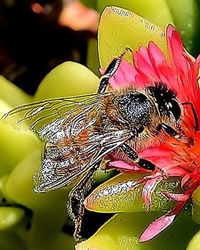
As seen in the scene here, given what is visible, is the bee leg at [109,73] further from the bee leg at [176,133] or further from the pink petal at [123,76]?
Answer: the bee leg at [176,133]

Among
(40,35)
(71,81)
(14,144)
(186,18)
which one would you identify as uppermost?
(186,18)

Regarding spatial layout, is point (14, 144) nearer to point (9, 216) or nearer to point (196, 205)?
point (9, 216)

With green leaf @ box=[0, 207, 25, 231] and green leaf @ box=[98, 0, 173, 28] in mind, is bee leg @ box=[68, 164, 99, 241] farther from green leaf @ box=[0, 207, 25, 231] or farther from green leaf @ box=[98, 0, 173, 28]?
green leaf @ box=[98, 0, 173, 28]

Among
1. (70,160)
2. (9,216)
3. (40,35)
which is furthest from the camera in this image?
(40,35)

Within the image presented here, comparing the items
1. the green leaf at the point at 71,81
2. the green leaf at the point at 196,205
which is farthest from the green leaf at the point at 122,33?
the green leaf at the point at 196,205

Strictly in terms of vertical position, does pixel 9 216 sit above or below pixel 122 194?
below

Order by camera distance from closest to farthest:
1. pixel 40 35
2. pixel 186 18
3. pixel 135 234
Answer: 1. pixel 135 234
2. pixel 186 18
3. pixel 40 35

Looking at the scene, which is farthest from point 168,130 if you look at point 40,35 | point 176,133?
point 40,35
